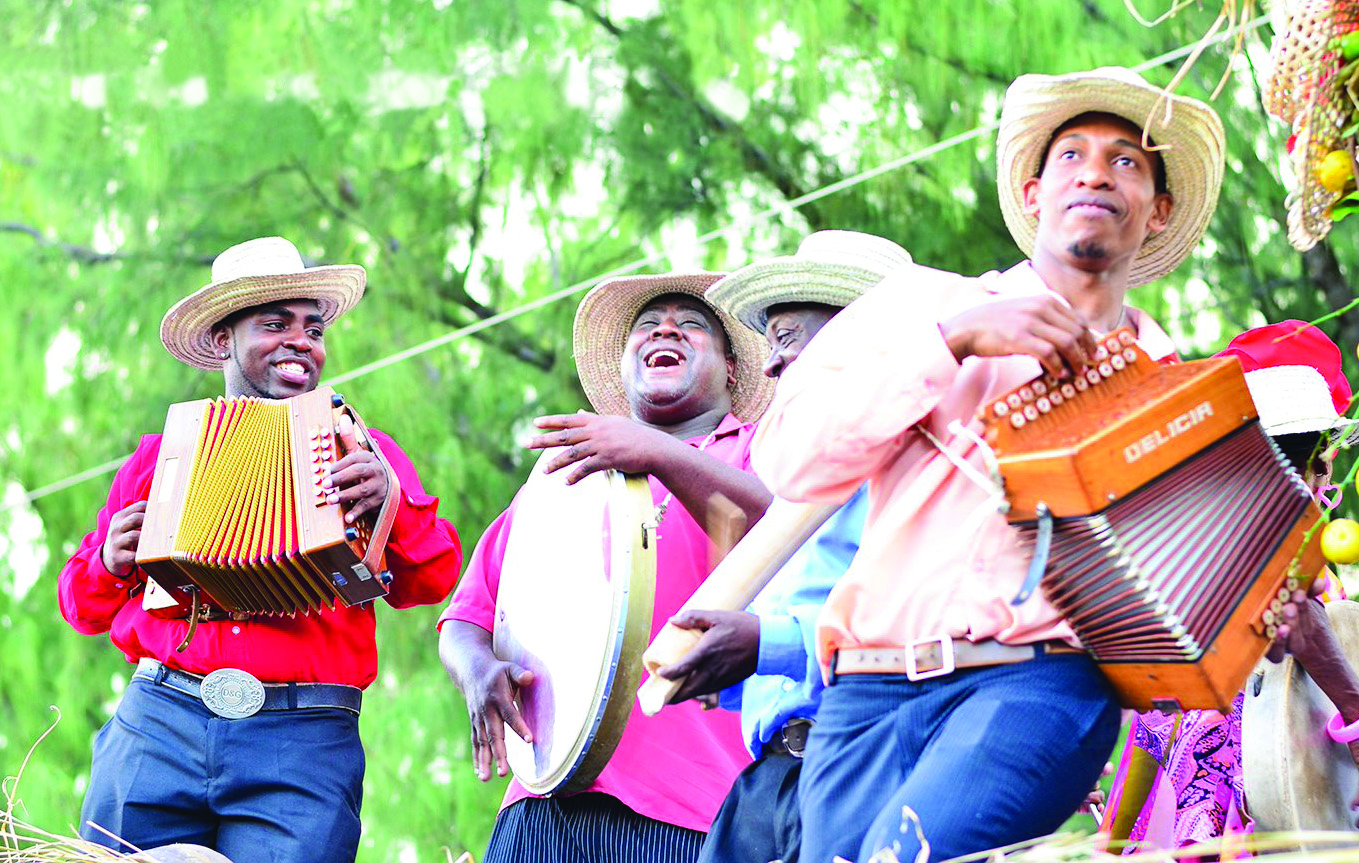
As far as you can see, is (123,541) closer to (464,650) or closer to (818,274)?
(464,650)

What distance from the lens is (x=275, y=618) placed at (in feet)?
14.7

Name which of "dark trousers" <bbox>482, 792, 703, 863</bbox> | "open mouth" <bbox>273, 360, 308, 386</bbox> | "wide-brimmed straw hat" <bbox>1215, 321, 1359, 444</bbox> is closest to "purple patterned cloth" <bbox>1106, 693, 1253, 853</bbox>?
"wide-brimmed straw hat" <bbox>1215, 321, 1359, 444</bbox>

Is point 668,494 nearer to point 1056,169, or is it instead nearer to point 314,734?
point 314,734

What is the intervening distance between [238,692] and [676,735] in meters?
1.04

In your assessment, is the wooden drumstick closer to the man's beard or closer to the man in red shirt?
the man's beard

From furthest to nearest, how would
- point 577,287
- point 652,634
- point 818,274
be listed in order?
point 577,287 → point 818,274 → point 652,634

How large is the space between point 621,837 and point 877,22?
4795 mm

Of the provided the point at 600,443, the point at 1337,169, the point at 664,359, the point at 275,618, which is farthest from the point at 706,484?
the point at 1337,169

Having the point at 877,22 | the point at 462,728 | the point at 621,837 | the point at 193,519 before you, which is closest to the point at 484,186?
the point at 877,22

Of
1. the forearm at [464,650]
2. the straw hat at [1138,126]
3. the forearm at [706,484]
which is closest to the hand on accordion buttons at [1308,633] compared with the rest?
the straw hat at [1138,126]

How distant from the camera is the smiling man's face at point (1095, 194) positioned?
305 cm

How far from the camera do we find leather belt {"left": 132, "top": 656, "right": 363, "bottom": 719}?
4.38 meters

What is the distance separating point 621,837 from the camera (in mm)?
3961

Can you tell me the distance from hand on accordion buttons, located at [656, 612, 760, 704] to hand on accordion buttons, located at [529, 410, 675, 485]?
72cm
